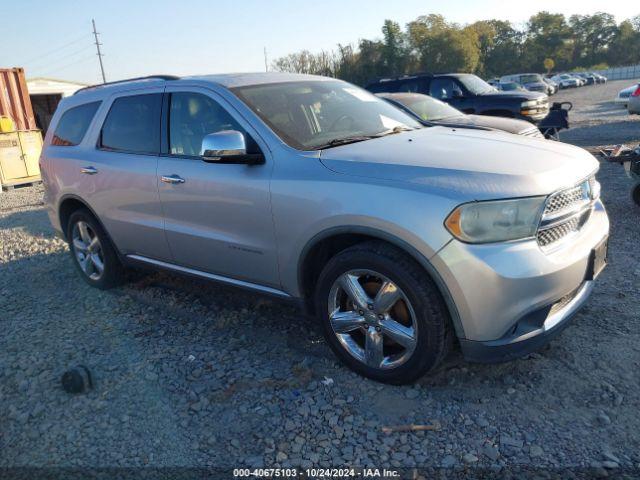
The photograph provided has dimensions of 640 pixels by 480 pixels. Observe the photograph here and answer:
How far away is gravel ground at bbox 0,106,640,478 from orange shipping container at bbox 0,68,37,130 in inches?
455

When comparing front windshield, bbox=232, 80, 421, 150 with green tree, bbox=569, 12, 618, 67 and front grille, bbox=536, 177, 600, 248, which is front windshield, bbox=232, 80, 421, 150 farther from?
green tree, bbox=569, 12, 618, 67

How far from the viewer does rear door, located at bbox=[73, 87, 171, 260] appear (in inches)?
157

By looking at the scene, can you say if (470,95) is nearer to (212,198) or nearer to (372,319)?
(212,198)

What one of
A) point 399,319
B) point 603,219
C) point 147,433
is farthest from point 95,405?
point 603,219

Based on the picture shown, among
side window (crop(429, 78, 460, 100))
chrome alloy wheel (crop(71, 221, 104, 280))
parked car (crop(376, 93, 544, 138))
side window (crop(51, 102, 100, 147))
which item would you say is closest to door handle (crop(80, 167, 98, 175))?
side window (crop(51, 102, 100, 147))

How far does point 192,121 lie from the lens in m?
3.79

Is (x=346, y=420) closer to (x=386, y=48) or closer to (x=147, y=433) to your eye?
(x=147, y=433)

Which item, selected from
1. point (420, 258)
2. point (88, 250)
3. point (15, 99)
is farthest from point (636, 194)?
point (15, 99)

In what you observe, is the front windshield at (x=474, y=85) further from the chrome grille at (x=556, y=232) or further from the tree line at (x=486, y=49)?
the tree line at (x=486, y=49)

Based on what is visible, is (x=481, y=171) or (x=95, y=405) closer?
(x=481, y=171)

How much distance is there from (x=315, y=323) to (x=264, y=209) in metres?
1.12

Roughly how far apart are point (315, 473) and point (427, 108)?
305 inches

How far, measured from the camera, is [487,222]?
99.2 inches

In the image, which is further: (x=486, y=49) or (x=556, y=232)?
(x=486, y=49)
